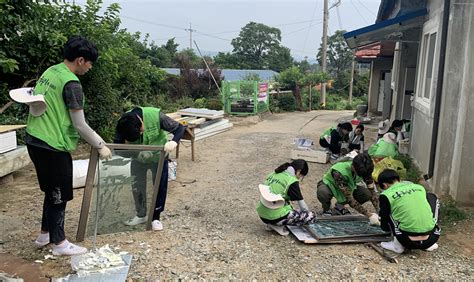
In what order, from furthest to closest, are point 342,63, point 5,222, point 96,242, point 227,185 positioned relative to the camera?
point 342,63, point 227,185, point 5,222, point 96,242

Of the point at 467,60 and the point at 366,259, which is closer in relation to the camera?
the point at 366,259

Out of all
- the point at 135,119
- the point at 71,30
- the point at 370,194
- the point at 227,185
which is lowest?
the point at 227,185

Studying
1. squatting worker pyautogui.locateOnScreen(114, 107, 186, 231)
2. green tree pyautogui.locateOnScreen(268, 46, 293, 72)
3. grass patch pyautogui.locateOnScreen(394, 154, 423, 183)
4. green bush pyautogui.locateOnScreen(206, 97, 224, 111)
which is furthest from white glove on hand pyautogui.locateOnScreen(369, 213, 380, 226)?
green tree pyautogui.locateOnScreen(268, 46, 293, 72)

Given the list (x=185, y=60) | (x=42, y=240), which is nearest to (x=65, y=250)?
(x=42, y=240)

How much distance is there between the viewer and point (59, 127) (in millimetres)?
3402

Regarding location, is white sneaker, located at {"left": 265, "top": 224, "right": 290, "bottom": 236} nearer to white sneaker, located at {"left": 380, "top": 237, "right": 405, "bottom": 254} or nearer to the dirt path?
the dirt path

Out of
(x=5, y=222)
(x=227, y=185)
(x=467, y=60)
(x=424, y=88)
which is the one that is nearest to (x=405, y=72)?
(x=424, y=88)

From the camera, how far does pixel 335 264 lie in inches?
144

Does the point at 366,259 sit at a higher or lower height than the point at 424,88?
lower

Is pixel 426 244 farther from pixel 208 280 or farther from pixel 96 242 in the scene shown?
pixel 96 242

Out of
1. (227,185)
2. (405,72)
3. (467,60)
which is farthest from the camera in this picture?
(405,72)

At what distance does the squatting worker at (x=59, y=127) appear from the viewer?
11.0ft

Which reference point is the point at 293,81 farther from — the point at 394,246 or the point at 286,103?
the point at 394,246

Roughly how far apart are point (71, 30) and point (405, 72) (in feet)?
24.7
